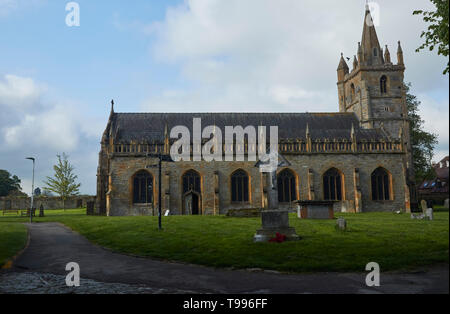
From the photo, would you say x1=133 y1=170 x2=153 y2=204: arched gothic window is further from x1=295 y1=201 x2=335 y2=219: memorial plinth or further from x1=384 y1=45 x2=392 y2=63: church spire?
x1=384 y1=45 x2=392 y2=63: church spire

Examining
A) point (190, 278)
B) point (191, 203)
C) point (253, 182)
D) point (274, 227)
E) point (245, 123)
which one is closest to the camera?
point (190, 278)

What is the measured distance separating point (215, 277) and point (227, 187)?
1002 inches

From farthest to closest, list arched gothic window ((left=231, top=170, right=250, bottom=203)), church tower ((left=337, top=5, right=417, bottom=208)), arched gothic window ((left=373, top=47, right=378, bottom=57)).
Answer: arched gothic window ((left=373, top=47, right=378, bottom=57))
church tower ((left=337, top=5, right=417, bottom=208))
arched gothic window ((left=231, top=170, right=250, bottom=203))

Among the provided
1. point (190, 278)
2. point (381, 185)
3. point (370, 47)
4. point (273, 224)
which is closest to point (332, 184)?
point (381, 185)

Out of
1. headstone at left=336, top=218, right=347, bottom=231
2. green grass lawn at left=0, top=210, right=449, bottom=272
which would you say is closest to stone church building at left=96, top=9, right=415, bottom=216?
headstone at left=336, top=218, right=347, bottom=231

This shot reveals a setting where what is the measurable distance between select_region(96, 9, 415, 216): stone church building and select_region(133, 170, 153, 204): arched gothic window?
0.32 ft

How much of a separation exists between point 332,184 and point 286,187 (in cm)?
487

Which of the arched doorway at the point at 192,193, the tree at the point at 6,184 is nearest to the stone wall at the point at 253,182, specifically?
the arched doorway at the point at 192,193

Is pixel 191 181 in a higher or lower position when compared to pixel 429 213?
higher

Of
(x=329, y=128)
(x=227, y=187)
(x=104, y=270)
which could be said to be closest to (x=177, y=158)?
(x=227, y=187)

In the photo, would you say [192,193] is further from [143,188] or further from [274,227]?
[274,227]

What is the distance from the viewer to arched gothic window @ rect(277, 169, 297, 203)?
3534 centimetres

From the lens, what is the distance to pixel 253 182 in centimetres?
3478
